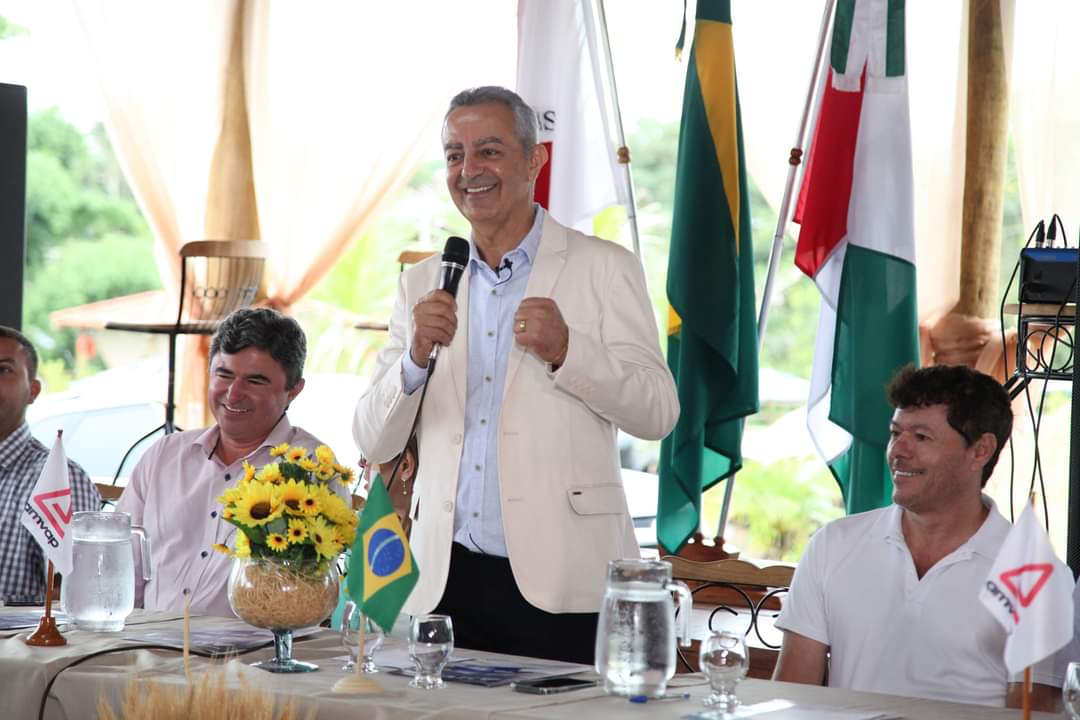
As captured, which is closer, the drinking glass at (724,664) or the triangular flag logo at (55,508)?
the drinking glass at (724,664)

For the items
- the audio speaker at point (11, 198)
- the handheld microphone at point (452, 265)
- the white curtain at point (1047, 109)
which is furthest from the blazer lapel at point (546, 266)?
the white curtain at point (1047, 109)

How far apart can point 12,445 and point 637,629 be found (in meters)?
1.84

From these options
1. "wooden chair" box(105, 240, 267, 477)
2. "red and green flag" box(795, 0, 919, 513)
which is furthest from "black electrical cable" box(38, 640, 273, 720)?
"wooden chair" box(105, 240, 267, 477)

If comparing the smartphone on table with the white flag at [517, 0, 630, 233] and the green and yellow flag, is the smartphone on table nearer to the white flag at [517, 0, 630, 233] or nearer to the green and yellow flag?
the green and yellow flag

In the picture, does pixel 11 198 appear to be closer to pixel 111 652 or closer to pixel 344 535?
pixel 111 652

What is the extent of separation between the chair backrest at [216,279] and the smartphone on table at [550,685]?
4.40 metres

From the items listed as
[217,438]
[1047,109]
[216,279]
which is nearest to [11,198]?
[216,279]

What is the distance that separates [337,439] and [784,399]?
11.0 ft

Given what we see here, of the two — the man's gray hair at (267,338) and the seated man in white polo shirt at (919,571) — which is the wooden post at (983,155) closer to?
the seated man in white polo shirt at (919,571)

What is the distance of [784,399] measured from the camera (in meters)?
9.42

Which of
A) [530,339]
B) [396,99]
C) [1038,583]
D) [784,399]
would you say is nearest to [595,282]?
[530,339]

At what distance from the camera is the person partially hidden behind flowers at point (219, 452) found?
296cm

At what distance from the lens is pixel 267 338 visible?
3002mm

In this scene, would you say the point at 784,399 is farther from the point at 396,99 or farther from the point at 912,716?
the point at 912,716
